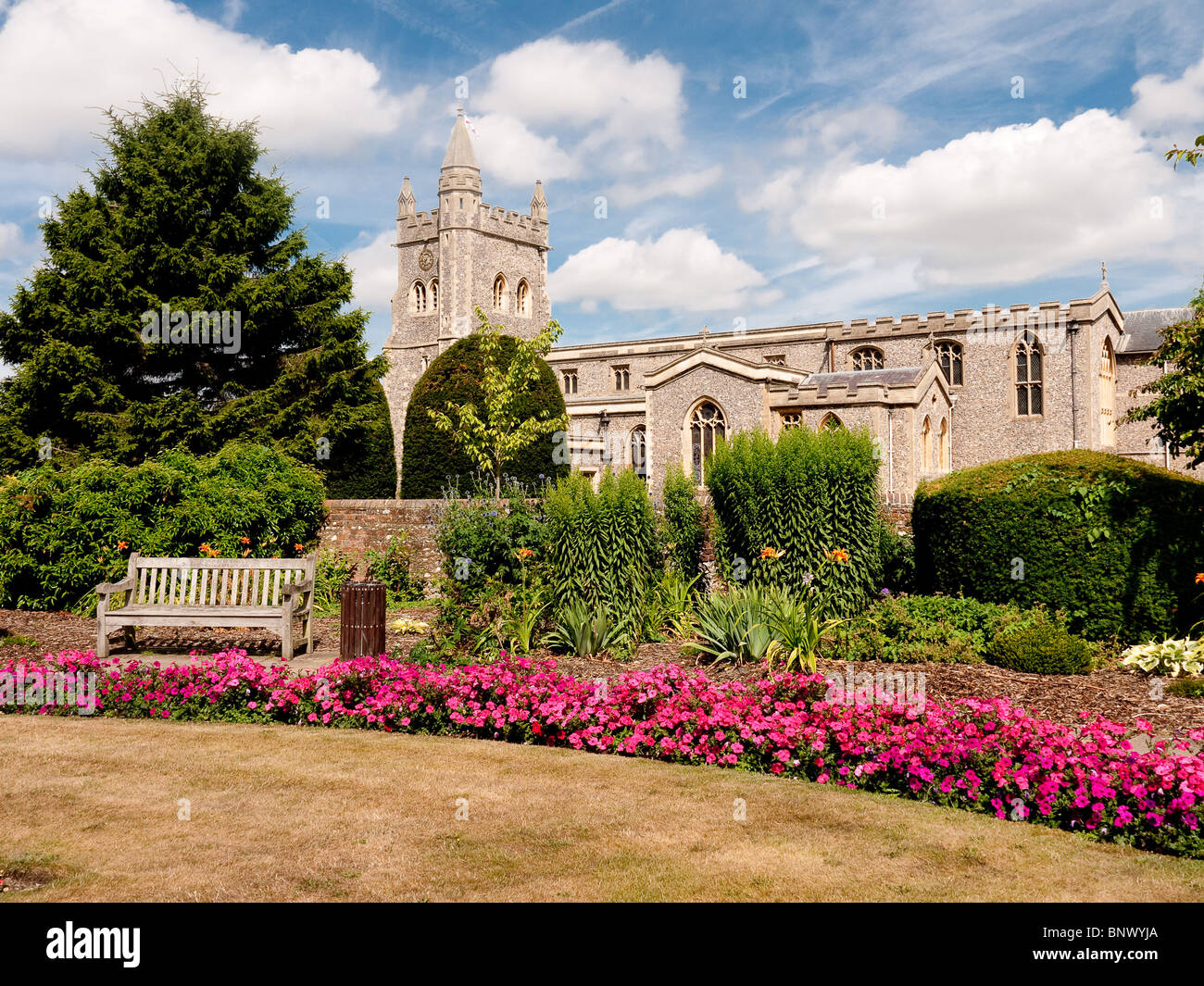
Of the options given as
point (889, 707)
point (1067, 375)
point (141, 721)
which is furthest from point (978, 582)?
point (1067, 375)

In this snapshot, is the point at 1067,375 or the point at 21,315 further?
the point at 1067,375

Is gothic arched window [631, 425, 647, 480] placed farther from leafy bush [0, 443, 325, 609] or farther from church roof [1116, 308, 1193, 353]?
leafy bush [0, 443, 325, 609]

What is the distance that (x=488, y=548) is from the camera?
33.4 feet

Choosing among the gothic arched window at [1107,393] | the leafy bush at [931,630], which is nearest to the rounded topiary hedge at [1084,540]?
the leafy bush at [931,630]

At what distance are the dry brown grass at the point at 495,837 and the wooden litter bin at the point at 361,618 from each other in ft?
9.32

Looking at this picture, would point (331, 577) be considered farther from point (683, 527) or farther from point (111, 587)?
point (683, 527)

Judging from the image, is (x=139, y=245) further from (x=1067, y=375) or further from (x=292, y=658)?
(x=1067, y=375)

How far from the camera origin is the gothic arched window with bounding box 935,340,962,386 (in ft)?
116

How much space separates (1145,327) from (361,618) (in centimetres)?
3721

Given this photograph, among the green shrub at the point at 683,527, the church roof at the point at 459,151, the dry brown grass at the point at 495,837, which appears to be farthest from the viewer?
the church roof at the point at 459,151

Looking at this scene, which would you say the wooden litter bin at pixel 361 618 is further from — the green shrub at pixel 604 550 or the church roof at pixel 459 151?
the church roof at pixel 459 151

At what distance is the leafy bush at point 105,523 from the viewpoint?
489 inches
